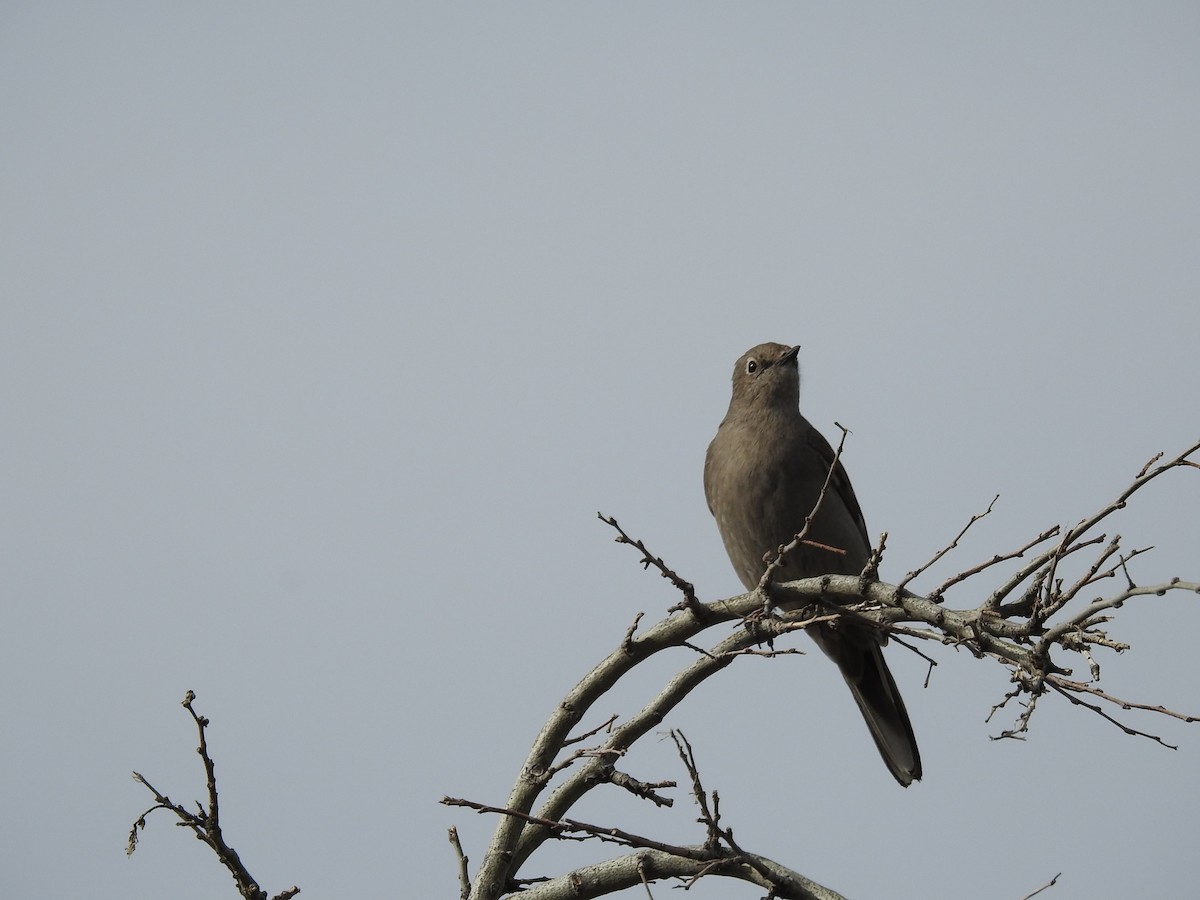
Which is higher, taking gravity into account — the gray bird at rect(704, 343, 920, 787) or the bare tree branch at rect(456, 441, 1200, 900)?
the gray bird at rect(704, 343, 920, 787)

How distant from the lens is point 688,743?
523 cm

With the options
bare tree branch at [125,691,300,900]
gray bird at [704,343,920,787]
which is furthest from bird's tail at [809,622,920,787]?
bare tree branch at [125,691,300,900]

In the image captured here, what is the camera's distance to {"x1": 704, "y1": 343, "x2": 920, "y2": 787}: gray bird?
7891 mm

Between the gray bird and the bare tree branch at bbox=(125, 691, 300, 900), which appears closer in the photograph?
the bare tree branch at bbox=(125, 691, 300, 900)

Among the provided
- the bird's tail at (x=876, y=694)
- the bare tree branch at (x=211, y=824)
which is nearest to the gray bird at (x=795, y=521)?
the bird's tail at (x=876, y=694)

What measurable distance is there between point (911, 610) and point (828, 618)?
1.12 ft

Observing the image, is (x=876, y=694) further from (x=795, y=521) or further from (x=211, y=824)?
(x=211, y=824)

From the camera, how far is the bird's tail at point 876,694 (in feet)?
25.6

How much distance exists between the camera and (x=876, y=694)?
8.12 metres

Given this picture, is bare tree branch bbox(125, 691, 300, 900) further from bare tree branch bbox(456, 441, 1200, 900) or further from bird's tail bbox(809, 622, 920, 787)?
bird's tail bbox(809, 622, 920, 787)

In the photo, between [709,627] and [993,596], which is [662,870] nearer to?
[709,627]

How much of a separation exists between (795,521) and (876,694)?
123 centimetres

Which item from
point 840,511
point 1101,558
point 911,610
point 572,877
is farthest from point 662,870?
point 840,511

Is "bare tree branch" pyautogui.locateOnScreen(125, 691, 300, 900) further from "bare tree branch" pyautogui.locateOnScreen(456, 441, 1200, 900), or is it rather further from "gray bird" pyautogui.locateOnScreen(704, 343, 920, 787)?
"gray bird" pyautogui.locateOnScreen(704, 343, 920, 787)
